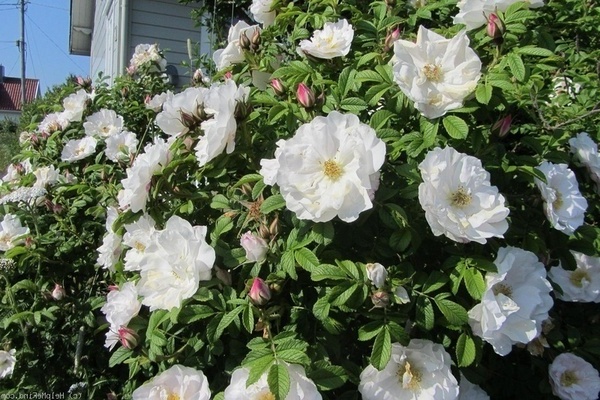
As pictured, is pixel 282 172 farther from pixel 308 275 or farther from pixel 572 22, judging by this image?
pixel 572 22

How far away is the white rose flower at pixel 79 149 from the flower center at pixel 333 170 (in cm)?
169

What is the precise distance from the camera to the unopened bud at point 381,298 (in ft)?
3.81

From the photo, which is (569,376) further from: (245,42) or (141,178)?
(245,42)

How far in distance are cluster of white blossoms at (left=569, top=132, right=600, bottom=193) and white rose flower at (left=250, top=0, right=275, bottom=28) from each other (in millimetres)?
1150

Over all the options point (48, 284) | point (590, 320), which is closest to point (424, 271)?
point (590, 320)

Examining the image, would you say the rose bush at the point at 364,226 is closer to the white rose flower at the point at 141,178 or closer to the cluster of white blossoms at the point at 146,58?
the white rose flower at the point at 141,178

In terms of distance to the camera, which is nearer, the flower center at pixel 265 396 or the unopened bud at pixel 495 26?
the flower center at pixel 265 396

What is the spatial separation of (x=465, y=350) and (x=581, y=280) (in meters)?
0.70

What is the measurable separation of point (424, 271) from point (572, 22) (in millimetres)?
1152

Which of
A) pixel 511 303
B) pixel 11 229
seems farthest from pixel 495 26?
pixel 11 229

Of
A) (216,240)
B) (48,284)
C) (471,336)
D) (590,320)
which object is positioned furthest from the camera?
(48,284)

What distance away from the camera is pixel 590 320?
74.9 inches

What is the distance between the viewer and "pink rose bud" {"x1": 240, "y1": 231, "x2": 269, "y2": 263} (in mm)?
1255

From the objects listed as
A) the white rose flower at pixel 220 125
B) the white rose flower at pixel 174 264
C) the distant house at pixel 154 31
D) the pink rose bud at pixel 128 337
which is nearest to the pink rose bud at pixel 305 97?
the white rose flower at pixel 220 125
